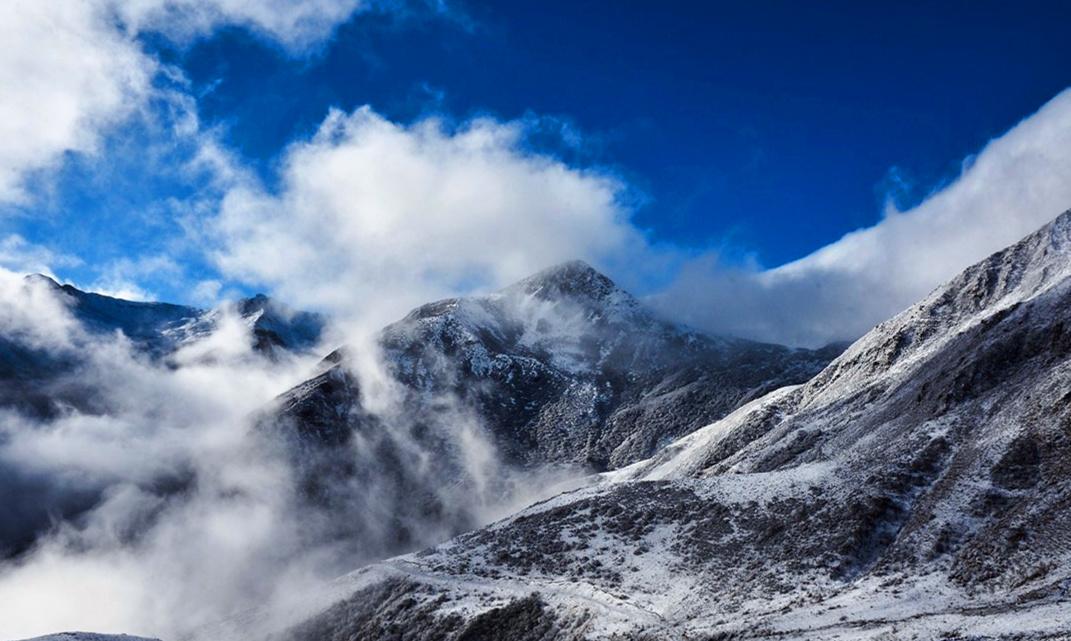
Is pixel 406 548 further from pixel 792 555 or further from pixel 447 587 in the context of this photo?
pixel 792 555

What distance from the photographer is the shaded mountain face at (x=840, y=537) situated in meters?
41.8

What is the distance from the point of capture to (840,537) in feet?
174

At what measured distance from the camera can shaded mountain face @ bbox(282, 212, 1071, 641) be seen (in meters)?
41.8

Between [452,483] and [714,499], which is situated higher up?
[452,483]

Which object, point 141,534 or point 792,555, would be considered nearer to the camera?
point 792,555

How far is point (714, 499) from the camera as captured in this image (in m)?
65.8

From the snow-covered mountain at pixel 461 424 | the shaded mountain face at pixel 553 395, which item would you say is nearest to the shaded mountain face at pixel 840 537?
the snow-covered mountain at pixel 461 424

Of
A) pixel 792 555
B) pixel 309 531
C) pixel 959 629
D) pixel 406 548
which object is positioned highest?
pixel 309 531

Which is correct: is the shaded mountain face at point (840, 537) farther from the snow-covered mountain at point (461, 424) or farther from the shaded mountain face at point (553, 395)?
the shaded mountain face at point (553, 395)

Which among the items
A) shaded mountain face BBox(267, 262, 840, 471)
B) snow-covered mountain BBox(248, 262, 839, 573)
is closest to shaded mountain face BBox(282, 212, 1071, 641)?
snow-covered mountain BBox(248, 262, 839, 573)

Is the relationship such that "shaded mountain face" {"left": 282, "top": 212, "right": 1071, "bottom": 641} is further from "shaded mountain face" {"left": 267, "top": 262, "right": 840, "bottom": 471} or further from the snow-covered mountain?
"shaded mountain face" {"left": 267, "top": 262, "right": 840, "bottom": 471}

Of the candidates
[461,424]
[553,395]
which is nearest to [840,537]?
[461,424]

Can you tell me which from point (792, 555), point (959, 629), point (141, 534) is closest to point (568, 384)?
point (141, 534)

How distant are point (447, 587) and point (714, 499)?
971 inches
